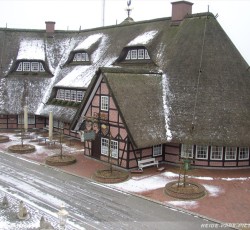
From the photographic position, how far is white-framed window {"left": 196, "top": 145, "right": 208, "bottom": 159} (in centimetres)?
2534

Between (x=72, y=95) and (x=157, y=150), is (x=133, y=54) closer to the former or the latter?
(x=72, y=95)

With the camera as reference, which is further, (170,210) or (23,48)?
(23,48)

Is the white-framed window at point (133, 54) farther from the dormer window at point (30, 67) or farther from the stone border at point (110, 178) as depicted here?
the dormer window at point (30, 67)

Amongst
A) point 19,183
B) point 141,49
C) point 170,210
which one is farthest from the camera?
point 141,49

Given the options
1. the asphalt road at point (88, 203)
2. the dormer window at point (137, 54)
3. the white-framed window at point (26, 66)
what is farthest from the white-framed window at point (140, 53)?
the white-framed window at point (26, 66)

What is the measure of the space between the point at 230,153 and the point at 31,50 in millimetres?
26973

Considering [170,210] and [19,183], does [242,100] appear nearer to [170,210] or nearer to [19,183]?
[170,210]

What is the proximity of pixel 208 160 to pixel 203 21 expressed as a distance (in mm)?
11630

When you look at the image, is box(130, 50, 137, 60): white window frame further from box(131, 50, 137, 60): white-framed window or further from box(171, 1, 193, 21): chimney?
box(171, 1, 193, 21): chimney

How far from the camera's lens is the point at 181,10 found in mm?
31375

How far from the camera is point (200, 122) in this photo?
82.7 ft

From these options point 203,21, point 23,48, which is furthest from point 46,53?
point 203,21

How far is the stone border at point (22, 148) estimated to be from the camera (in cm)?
2969

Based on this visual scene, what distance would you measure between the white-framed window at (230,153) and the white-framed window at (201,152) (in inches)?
57.6
